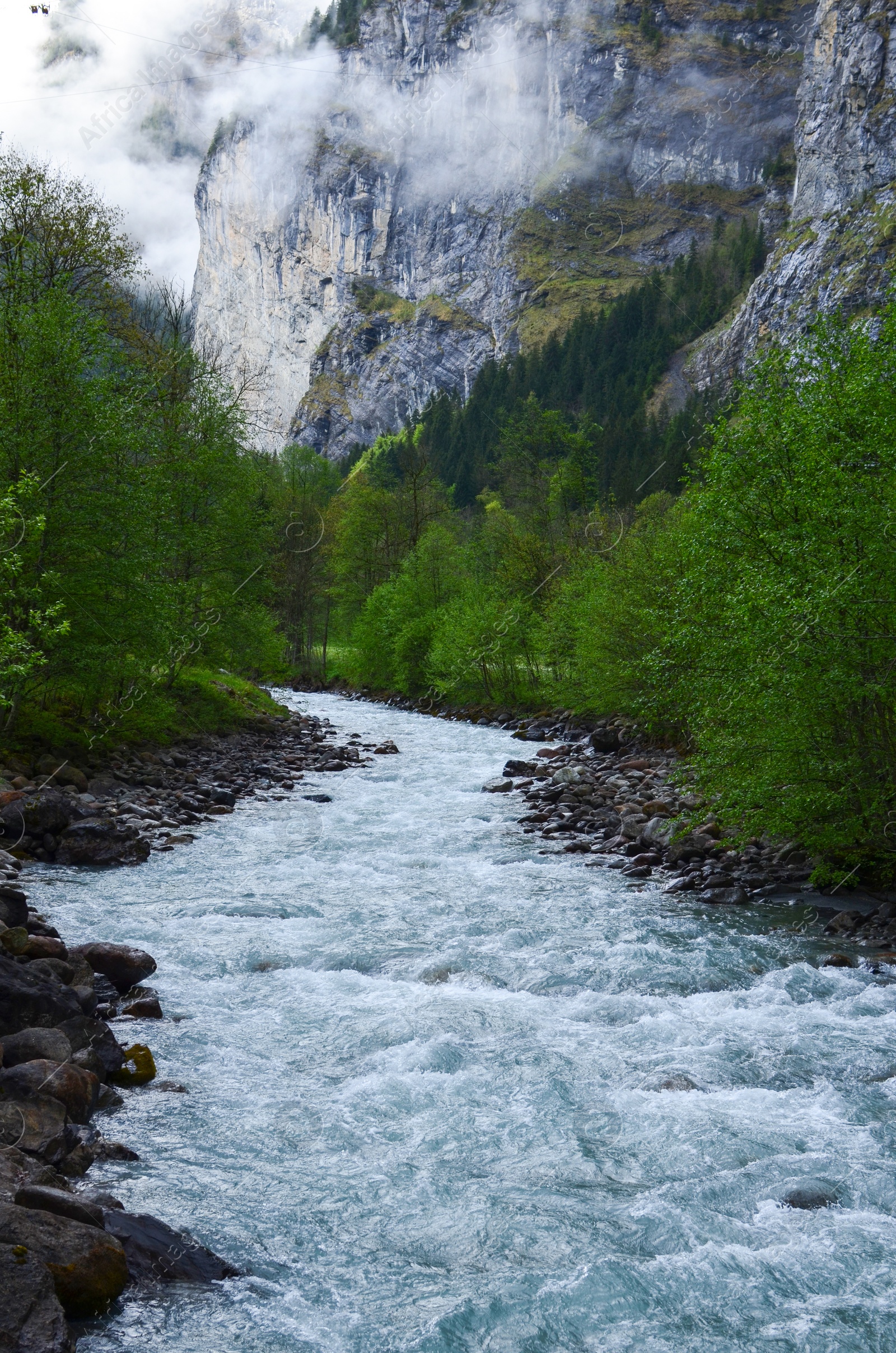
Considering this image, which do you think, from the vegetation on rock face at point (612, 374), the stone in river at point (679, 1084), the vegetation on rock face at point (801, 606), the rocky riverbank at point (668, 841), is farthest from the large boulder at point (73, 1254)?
the vegetation on rock face at point (612, 374)

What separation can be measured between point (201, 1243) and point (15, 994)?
9.90 feet

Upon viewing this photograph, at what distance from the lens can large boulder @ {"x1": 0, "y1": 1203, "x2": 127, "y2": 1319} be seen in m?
5.01

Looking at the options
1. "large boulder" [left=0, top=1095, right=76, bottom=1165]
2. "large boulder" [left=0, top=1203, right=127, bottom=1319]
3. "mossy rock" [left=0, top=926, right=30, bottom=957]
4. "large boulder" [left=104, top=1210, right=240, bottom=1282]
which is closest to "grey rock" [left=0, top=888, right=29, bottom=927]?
Answer: "mossy rock" [left=0, top=926, right=30, bottom=957]

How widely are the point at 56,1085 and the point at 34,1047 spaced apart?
56 cm

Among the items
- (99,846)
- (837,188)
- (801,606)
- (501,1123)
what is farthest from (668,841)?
(837,188)

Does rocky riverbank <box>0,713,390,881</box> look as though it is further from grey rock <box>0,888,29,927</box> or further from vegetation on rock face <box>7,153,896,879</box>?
grey rock <box>0,888,29,927</box>

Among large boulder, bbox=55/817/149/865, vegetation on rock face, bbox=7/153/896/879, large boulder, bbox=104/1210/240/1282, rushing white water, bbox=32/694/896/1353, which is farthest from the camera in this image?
large boulder, bbox=55/817/149/865

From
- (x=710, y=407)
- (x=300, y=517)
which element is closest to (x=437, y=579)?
(x=300, y=517)

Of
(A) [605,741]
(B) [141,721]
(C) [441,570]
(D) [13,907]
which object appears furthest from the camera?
(C) [441,570]

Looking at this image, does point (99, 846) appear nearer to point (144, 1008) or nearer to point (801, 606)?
point (144, 1008)

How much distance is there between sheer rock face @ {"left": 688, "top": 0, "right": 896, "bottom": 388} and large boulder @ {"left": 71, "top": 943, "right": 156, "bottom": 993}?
109m

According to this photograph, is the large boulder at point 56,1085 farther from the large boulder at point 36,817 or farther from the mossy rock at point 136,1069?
the large boulder at point 36,817

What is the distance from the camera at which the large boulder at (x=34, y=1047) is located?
7.48m

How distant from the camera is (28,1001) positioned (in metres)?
8.23
